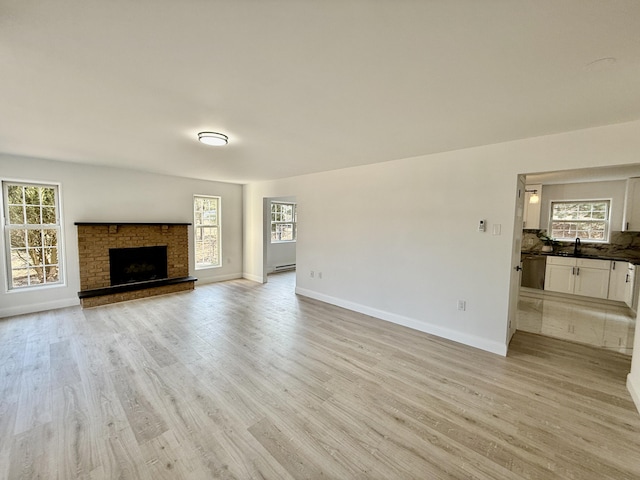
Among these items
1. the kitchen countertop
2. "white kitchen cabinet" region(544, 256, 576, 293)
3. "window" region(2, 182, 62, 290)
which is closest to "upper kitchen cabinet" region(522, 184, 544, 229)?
the kitchen countertop

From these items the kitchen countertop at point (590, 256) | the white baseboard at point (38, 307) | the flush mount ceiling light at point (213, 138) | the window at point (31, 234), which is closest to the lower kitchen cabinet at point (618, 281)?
the kitchen countertop at point (590, 256)

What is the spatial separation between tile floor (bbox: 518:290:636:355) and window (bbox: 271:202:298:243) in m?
5.92

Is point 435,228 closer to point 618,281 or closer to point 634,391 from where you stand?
point 634,391

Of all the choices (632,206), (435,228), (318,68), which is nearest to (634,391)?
(435,228)

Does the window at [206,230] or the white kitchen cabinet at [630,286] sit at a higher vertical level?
the window at [206,230]

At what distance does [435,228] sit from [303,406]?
262 centimetres

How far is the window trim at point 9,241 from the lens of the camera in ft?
13.0

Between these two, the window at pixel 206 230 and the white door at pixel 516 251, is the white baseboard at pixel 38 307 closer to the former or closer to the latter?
the window at pixel 206 230

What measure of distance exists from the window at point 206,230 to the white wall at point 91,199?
0.66 ft

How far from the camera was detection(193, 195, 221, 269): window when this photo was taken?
613 cm

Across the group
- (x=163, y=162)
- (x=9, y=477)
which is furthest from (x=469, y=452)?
(x=163, y=162)

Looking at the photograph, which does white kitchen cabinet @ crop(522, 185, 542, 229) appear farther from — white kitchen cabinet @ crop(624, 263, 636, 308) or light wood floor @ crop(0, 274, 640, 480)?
light wood floor @ crop(0, 274, 640, 480)

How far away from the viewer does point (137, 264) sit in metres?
5.22

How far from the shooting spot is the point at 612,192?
16.5 feet
